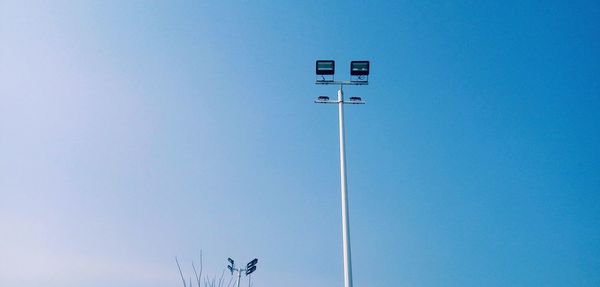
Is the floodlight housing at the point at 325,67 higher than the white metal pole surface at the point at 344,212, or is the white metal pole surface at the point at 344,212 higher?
the floodlight housing at the point at 325,67

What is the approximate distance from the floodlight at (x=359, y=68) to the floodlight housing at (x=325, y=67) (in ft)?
2.27

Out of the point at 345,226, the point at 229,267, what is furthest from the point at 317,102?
the point at 229,267

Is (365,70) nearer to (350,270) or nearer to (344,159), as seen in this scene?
(344,159)

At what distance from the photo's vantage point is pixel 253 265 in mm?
28500

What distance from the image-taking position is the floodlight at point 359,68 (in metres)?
13.5

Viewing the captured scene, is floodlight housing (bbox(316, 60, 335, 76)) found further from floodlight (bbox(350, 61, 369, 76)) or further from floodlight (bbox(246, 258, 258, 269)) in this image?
floodlight (bbox(246, 258, 258, 269))

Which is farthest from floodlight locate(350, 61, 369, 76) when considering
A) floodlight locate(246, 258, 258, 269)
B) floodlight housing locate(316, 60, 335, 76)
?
floodlight locate(246, 258, 258, 269)

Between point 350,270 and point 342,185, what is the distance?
266cm

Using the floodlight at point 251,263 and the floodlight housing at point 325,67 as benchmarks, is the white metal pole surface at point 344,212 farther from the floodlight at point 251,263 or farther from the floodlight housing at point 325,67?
the floodlight at point 251,263

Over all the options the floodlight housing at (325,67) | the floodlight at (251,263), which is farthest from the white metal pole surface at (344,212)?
the floodlight at (251,263)

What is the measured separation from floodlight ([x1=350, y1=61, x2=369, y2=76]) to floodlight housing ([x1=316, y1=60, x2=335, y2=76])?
27.2 inches

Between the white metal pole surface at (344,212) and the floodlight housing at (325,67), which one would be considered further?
the floodlight housing at (325,67)

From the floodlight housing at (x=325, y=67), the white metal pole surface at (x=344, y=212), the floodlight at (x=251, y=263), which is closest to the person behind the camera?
the white metal pole surface at (x=344, y=212)

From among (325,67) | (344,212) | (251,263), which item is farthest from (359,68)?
(251,263)
